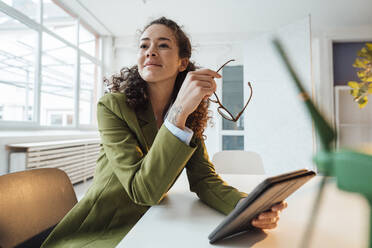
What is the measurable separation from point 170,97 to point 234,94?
3421mm

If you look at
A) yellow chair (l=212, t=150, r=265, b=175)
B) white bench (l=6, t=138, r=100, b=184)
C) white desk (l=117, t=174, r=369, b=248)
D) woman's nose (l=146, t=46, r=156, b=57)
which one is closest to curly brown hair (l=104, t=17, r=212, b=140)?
woman's nose (l=146, t=46, r=156, b=57)

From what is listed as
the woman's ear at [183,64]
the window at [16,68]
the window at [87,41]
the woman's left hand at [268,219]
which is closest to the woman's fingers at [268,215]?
the woman's left hand at [268,219]

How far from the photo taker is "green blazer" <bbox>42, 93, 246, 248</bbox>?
2.37 feet

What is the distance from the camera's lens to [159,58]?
1.05 meters

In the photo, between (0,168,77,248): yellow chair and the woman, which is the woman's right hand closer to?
the woman

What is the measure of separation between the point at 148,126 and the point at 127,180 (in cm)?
28

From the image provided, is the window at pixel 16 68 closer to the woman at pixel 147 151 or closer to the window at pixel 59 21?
the window at pixel 59 21

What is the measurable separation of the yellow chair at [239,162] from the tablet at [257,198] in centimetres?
129

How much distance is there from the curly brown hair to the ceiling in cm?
248

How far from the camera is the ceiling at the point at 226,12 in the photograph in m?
3.39

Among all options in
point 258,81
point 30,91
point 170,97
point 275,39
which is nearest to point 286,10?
point 258,81

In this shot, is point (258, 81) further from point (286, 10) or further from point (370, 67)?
point (370, 67)

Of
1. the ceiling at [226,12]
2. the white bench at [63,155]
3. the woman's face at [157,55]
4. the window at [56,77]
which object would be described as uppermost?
the ceiling at [226,12]

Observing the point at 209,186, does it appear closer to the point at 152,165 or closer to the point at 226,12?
the point at 152,165
